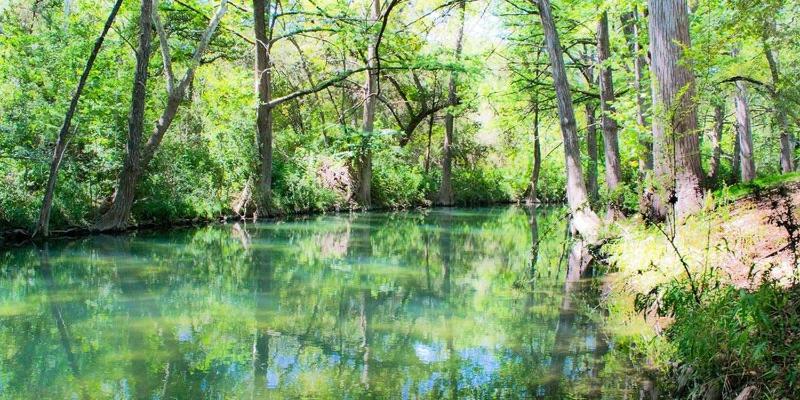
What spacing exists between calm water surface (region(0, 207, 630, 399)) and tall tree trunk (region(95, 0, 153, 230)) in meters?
2.16

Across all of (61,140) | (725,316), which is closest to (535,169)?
(61,140)

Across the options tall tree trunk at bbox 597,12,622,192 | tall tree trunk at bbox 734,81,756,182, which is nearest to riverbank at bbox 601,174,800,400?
tall tree trunk at bbox 597,12,622,192

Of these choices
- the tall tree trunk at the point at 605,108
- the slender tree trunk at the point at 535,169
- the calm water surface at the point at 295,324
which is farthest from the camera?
the slender tree trunk at the point at 535,169

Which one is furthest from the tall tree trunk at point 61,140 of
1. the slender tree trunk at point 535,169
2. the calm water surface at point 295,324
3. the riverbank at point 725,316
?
the slender tree trunk at point 535,169

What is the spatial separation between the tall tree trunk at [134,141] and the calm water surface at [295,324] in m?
2.16

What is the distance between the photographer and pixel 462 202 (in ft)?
104

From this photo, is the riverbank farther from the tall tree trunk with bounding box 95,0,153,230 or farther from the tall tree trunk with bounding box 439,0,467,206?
the tall tree trunk with bounding box 439,0,467,206

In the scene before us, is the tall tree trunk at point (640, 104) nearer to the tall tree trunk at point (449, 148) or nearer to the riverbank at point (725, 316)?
the riverbank at point (725, 316)

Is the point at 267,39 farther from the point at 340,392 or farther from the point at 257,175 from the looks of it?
the point at 340,392

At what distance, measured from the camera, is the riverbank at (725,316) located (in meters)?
3.74

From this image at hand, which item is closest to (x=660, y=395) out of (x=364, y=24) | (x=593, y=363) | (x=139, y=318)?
(x=593, y=363)

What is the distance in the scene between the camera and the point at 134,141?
49.2ft

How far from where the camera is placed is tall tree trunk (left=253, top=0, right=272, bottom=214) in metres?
19.2

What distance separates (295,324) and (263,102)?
1396 cm
